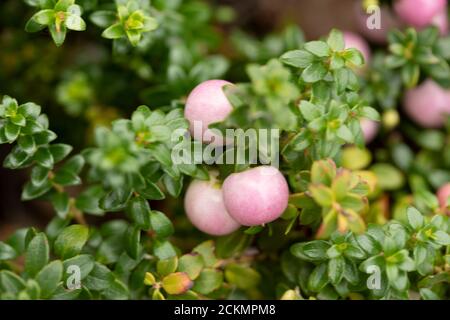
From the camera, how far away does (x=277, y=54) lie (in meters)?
2.04

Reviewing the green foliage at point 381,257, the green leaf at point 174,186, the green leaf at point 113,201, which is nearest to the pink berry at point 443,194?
the green foliage at point 381,257

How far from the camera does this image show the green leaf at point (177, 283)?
1.53m

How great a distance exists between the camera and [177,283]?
60.3 inches

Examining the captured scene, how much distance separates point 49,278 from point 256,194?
20.1 inches

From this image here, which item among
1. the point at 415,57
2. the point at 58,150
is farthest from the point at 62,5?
the point at 415,57

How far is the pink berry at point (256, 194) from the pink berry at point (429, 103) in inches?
33.9

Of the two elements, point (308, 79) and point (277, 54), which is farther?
point (277, 54)

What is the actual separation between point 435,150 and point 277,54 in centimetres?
65

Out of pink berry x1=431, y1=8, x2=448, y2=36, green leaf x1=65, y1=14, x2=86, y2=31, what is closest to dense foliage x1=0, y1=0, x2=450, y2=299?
green leaf x1=65, y1=14, x2=86, y2=31

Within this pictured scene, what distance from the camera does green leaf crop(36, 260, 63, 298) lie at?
1354mm

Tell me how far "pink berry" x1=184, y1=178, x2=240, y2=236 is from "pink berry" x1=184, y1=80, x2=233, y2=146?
15 cm

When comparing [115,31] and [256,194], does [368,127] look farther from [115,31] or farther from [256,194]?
[115,31]

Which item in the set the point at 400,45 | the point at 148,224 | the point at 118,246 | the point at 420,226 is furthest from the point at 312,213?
the point at 400,45
